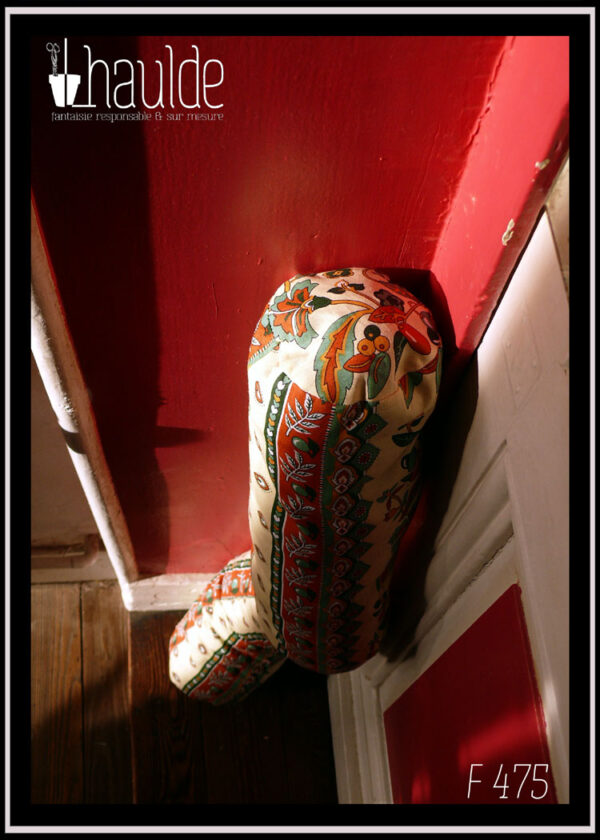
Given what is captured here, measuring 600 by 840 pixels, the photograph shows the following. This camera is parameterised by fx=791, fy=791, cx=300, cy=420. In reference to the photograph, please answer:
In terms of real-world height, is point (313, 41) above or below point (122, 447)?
above

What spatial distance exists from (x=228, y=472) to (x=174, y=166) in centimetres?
55

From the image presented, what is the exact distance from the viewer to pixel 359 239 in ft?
2.40

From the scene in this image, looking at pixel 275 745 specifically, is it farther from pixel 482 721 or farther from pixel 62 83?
pixel 62 83

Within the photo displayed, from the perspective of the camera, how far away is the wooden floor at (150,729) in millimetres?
1388

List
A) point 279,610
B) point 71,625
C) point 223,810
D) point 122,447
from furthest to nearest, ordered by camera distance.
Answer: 1. point 71,625
2. point 223,810
3. point 122,447
4. point 279,610

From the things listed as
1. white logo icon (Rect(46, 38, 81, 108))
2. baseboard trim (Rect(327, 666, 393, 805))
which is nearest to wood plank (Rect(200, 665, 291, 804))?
baseboard trim (Rect(327, 666, 393, 805))

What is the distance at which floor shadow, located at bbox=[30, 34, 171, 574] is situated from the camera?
0.60m

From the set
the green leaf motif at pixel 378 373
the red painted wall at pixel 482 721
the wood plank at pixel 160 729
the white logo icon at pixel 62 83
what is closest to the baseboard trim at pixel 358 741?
the red painted wall at pixel 482 721

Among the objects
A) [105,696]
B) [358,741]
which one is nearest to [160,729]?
[105,696]

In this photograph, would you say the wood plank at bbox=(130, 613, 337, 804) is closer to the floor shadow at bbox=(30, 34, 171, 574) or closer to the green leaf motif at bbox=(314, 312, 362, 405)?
the floor shadow at bbox=(30, 34, 171, 574)

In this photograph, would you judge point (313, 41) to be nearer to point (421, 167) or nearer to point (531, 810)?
point (421, 167)

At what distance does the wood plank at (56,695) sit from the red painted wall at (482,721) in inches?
25.7

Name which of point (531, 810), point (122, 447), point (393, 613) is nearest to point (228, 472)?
point (122, 447)

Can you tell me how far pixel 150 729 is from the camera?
1425 millimetres
